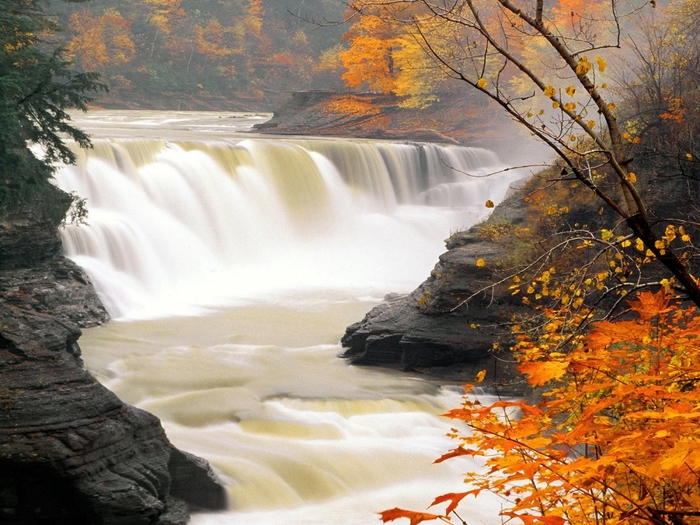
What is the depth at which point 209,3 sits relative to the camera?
184 feet

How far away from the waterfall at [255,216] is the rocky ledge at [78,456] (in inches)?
301

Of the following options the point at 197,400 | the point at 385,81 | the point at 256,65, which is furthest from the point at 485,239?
the point at 256,65

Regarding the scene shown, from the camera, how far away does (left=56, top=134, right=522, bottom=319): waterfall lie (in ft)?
56.3

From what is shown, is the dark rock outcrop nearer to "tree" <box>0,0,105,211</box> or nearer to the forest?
the forest

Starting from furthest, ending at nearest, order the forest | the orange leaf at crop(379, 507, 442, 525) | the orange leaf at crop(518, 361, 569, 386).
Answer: the forest → the orange leaf at crop(518, 361, 569, 386) → the orange leaf at crop(379, 507, 442, 525)

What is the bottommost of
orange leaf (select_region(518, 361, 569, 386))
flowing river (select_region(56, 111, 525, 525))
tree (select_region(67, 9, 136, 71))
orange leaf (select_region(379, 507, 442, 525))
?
flowing river (select_region(56, 111, 525, 525))

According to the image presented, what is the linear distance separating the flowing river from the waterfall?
1.9 inches

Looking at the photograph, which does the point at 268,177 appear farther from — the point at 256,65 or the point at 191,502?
the point at 256,65

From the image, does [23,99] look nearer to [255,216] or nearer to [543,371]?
[543,371]

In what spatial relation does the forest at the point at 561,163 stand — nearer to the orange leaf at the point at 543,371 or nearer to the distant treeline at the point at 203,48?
the orange leaf at the point at 543,371

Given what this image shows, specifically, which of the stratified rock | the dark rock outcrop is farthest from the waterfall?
the stratified rock

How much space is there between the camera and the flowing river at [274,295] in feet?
27.3

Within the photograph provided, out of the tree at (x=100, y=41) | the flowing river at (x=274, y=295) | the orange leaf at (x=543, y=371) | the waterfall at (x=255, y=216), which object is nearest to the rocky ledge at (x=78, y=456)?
the flowing river at (x=274, y=295)

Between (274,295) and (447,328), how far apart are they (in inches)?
267
